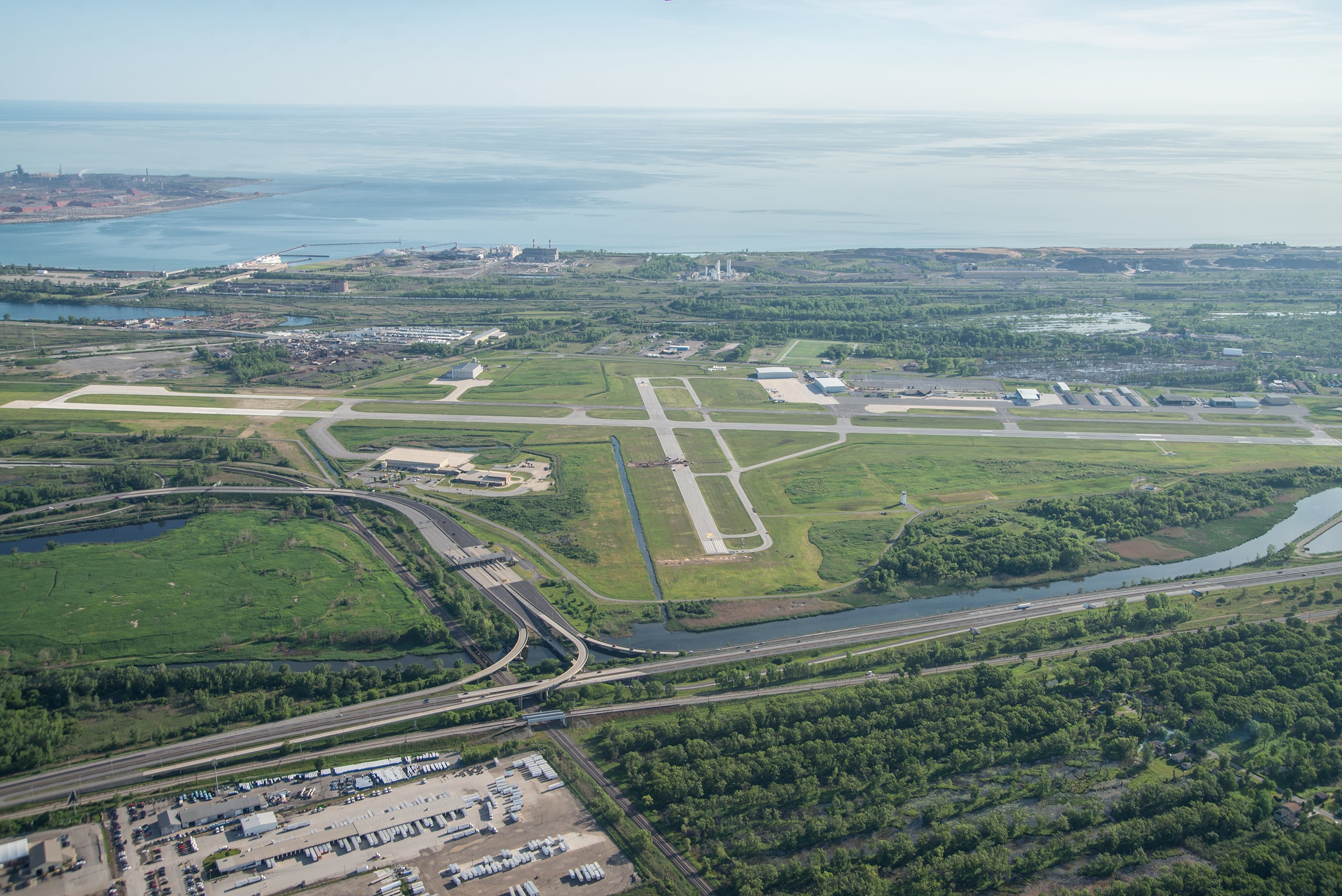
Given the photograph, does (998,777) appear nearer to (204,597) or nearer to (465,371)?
(204,597)

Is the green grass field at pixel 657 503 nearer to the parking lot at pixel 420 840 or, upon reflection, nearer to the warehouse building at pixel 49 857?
the parking lot at pixel 420 840

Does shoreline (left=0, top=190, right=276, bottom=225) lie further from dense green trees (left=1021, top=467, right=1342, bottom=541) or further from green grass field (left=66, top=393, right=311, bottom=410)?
dense green trees (left=1021, top=467, right=1342, bottom=541)

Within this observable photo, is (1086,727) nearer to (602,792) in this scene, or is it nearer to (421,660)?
(602,792)

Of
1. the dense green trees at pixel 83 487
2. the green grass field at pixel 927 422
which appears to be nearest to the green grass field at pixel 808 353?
the green grass field at pixel 927 422

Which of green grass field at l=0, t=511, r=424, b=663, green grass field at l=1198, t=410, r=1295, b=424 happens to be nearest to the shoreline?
green grass field at l=0, t=511, r=424, b=663

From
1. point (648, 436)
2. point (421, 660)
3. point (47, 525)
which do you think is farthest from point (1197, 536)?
point (47, 525)

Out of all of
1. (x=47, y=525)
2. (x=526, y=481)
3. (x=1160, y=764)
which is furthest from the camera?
(x=526, y=481)

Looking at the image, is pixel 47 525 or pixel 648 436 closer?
pixel 47 525
